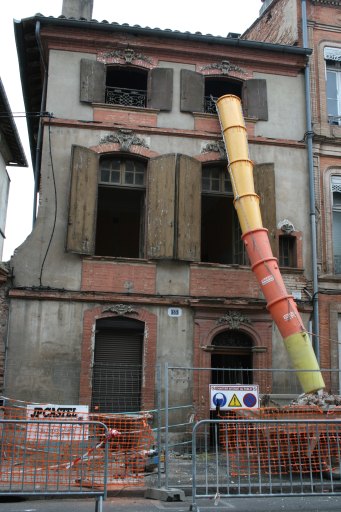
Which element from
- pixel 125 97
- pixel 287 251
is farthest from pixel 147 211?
pixel 287 251

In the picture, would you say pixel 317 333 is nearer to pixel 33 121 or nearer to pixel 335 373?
pixel 335 373

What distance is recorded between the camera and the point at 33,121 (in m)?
18.5

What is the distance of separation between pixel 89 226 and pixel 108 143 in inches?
88.8

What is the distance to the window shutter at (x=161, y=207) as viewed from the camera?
13.9 m

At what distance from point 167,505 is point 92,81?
34.4 feet

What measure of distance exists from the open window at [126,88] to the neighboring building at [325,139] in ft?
13.6

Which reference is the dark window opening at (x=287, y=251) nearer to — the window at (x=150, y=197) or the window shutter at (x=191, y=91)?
the window at (x=150, y=197)

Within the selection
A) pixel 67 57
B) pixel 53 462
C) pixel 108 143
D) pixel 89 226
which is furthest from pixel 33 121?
pixel 53 462

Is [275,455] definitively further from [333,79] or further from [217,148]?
[333,79]

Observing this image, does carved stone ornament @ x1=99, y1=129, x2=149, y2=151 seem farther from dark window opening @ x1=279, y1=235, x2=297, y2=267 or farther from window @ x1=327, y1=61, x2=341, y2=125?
window @ x1=327, y1=61, x2=341, y2=125

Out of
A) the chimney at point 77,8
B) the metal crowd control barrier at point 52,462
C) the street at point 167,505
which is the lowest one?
the street at point 167,505

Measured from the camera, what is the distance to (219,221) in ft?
57.0

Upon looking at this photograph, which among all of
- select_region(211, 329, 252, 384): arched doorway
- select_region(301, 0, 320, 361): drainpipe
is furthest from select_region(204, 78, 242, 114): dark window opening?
select_region(211, 329, 252, 384): arched doorway

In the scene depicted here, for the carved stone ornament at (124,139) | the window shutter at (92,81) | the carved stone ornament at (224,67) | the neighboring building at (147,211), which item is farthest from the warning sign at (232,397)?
the carved stone ornament at (224,67)
